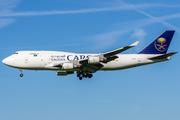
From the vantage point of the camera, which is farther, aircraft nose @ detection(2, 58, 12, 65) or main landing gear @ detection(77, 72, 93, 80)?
main landing gear @ detection(77, 72, 93, 80)

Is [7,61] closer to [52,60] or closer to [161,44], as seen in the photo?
[52,60]

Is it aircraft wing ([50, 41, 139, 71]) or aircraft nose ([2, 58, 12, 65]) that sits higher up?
aircraft nose ([2, 58, 12, 65])

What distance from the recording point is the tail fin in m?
53.2

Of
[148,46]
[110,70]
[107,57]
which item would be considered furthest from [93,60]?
[148,46]

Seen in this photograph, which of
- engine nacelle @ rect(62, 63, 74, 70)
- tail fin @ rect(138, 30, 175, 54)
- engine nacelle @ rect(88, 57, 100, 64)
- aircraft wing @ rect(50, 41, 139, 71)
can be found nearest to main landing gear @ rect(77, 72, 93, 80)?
aircraft wing @ rect(50, 41, 139, 71)

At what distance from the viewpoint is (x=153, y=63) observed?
2046 inches

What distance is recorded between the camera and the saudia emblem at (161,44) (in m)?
53.5

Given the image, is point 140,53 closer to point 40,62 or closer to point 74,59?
point 74,59

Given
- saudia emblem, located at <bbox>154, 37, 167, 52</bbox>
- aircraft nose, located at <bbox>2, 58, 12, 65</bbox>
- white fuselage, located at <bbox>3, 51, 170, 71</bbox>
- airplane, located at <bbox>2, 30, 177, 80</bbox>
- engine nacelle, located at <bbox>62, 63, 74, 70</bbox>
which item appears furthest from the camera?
saudia emblem, located at <bbox>154, 37, 167, 52</bbox>

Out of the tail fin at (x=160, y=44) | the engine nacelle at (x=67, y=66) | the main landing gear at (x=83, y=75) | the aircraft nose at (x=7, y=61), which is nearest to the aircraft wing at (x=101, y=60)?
the engine nacelle at (x=67, y=66)

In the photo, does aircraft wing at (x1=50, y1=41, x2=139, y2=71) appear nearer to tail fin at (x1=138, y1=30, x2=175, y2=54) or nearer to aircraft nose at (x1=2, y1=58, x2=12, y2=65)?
aircraft nose at (x1=2, y1=58, x2=12, y2=65)

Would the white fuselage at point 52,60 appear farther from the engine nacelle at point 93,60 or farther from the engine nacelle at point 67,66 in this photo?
the engine nacelle at point 93,60

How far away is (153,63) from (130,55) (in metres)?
4.40

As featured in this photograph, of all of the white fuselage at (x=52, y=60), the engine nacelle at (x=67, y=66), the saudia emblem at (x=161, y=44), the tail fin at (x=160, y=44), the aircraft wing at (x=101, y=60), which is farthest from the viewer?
the saudia emblem at (x=161, y=44)
